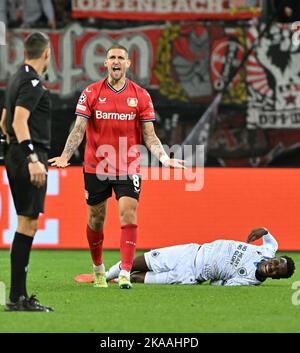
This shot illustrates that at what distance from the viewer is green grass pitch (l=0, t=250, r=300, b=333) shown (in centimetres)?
816

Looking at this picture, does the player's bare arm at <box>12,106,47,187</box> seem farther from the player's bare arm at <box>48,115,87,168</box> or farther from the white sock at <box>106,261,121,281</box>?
the white sock at <box>106,261,121,281</box>

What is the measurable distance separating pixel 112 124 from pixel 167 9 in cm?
899

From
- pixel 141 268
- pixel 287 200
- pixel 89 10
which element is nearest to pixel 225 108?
pixel 89 10

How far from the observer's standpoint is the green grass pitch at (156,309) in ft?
26.8

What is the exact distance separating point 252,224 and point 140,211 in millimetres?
1460

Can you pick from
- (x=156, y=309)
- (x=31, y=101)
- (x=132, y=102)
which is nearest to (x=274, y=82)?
(x=132, y=102)

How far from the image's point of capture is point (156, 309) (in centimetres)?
914

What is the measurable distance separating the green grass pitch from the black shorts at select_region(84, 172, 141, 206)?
81cm

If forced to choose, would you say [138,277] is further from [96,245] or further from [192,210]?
[192,210]

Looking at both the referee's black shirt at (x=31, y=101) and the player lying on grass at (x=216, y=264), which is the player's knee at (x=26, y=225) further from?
the player lying on grass at (x=216, y=264)

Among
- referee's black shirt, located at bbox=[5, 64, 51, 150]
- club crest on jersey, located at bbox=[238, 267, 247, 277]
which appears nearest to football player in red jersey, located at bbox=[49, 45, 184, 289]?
club crest on jersey, located at bbox=[238, 267, 247, 277]

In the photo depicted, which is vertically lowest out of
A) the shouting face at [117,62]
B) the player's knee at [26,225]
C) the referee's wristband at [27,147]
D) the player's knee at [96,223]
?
the player's knee at [96,223]

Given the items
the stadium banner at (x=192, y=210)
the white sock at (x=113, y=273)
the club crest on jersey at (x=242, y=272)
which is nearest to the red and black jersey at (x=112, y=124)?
the white sock at (x=113, y=273)

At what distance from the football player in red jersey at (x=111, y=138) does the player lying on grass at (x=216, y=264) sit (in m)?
0.54
